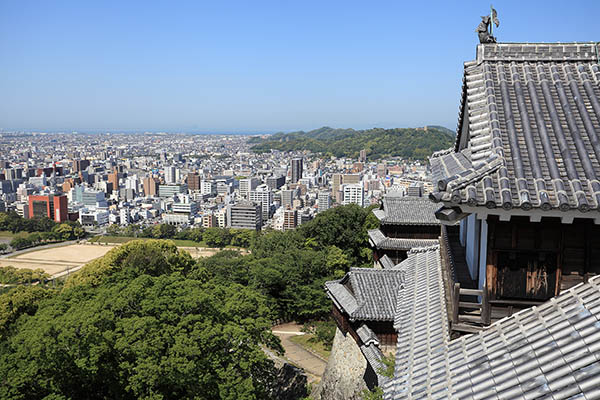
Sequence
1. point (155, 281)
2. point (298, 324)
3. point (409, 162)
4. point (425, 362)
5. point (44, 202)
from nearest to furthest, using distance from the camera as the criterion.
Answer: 1. point (425, 362)
2. point (155, 281)
3. point (298, 324)
4. point (44, 202)
5. point (409, 162)

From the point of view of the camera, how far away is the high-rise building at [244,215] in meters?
80.8

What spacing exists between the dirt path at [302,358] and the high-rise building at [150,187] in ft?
343

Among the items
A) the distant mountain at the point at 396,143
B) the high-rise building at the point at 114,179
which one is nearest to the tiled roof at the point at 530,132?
the high-rise building at the point at 114,179

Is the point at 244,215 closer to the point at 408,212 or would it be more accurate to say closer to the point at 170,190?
the point at 170,190

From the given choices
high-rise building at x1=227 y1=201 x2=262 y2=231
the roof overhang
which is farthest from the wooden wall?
high-rise building at x1=227 y1=201 x2=262 y2=231

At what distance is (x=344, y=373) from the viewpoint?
1216 centimetres

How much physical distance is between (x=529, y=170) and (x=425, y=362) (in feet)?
5.43

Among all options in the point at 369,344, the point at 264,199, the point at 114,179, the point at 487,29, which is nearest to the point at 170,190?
the point at 114,179

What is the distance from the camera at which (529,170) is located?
11.2ft

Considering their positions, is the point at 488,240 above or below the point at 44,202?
above

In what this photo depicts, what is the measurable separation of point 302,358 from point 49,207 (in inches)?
2998

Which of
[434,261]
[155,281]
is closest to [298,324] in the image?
[155,281]

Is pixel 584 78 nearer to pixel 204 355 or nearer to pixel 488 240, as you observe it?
pixel 488 240

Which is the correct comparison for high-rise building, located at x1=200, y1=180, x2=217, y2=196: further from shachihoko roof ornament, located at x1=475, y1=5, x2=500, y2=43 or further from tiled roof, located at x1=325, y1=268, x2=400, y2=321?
shachihoko roof ornament, located at x1=475, y1=5, x2=500, y2=43
